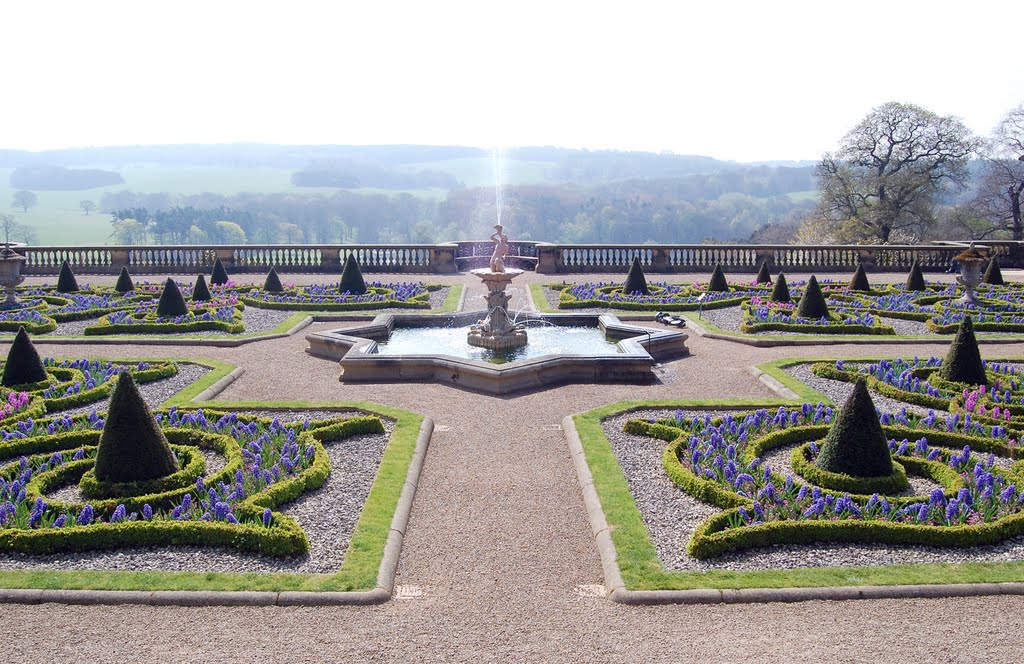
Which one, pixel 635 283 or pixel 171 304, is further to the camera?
pixel 635 283

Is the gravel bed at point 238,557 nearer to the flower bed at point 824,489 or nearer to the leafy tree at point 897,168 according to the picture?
the flower bed at point 824,489

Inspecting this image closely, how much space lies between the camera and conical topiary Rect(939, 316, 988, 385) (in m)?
16.3

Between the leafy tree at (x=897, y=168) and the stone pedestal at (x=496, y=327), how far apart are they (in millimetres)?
36404

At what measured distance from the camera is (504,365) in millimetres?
17094

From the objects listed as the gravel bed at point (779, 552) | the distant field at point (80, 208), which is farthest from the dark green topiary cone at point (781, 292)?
the distant field at point (80, 208)

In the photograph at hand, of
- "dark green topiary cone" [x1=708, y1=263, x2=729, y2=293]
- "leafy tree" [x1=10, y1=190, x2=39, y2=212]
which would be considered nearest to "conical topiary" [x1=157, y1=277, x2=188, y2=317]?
"dark green topiary cone" [x1=708, y1=263, x2=729, y2=293]

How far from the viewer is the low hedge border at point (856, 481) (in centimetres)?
1114

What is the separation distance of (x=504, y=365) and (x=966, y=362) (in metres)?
8.40

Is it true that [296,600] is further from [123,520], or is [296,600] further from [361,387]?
[361,387]

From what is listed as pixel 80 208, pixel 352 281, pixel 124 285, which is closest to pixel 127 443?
pixel 352 281

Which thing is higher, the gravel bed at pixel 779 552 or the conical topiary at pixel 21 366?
the conical topiary at pixel 21 366

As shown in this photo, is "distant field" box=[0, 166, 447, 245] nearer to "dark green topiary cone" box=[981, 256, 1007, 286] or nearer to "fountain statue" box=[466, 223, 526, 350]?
"fountain statue" box=[466, 223, 526, 350]

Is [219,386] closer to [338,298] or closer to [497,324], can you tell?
[497,324]

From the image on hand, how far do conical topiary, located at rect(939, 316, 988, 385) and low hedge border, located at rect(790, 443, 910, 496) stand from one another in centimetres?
555
